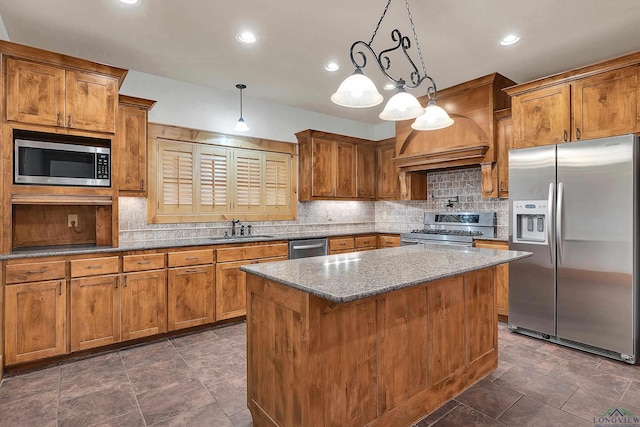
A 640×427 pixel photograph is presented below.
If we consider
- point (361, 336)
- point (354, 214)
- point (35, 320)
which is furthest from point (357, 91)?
point (354, 214)

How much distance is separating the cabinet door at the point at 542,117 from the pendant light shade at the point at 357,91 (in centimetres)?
228

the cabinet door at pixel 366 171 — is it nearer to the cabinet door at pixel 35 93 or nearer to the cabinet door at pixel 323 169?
the cabinet door at pixel 323 169

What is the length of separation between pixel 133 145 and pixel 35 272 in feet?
4.88

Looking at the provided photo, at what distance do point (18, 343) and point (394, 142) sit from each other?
5130 millimetres

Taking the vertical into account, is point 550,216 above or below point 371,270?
above

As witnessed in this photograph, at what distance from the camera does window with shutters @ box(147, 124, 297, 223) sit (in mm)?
4074

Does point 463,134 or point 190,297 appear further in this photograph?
point 463,134

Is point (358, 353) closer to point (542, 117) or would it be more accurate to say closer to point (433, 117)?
point (433, 117)

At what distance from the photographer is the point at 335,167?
5422 mm

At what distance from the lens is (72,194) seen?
3129mm

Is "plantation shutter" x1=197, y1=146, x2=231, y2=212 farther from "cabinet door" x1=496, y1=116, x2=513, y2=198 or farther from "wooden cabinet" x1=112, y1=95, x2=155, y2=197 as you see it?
"cabinet door" x1=496, y1=116, x2=513, y2=198

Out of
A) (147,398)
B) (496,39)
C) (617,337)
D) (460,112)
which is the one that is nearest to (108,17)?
(147,398)

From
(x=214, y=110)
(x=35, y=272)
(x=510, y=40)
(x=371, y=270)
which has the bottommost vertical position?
(x=35, y=272)

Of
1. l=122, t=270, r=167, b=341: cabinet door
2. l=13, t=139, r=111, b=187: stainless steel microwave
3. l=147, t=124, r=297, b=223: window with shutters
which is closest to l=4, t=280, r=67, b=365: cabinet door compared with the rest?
l=122, t=270, r=167, b=341: cabinet door
